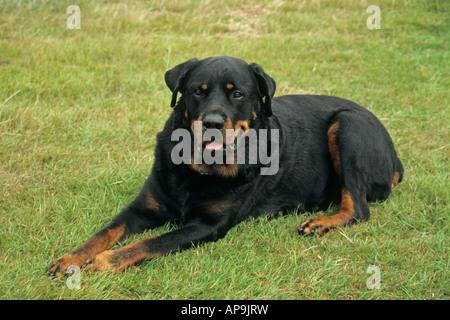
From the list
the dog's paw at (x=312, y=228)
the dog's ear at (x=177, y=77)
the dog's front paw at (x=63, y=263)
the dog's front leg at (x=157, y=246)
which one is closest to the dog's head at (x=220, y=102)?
the dog's ear at (x=177, y=77)

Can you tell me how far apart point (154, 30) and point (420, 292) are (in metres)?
5.70

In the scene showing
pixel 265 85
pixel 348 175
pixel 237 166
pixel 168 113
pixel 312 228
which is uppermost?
pixel 265 85

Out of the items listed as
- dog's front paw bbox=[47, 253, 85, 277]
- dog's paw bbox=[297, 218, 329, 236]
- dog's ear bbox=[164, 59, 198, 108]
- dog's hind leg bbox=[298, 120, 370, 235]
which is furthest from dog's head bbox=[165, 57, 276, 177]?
dog's front paw bbox=[47, 253, 85, 277]

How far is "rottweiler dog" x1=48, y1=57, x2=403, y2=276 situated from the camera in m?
2.96

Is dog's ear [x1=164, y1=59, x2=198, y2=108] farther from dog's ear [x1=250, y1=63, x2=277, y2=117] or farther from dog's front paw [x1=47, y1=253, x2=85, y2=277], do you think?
dog's front paw [x1=47, y1=253, x2=85, y2=277]

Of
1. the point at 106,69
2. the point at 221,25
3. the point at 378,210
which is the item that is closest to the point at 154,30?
the point at 221,25

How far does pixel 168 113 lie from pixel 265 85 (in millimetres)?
2112

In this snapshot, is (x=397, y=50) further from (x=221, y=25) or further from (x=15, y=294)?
(x=15, y=294)

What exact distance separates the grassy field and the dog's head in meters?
0.60

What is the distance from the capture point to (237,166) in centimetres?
327

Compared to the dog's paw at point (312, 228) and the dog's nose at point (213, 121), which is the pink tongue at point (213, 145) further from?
the dog's paw at point (312, 228)

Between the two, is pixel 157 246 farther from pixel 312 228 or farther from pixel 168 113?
pixel 168 113

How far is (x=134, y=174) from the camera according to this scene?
3955 mm

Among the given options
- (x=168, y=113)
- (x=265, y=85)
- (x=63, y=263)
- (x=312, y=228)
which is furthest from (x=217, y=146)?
(x=168, y=113)
